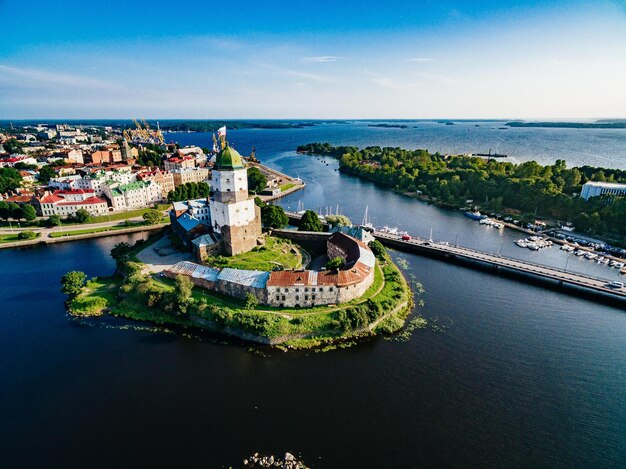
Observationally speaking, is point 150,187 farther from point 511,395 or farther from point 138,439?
point 511,395

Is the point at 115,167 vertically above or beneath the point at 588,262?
above

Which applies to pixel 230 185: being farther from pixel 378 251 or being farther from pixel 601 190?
pixel 601 190

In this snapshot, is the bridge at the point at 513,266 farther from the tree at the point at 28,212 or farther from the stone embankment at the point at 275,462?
the tree at the point at 28,212

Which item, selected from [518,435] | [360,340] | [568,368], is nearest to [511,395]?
[518,435]

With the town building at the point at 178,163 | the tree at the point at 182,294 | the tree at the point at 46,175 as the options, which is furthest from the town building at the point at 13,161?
the tree at the point at 182,294

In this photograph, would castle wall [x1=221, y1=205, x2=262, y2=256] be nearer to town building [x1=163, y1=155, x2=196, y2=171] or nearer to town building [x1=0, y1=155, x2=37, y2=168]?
town building [x1=163, y1=155, x2=196, y2=171]
